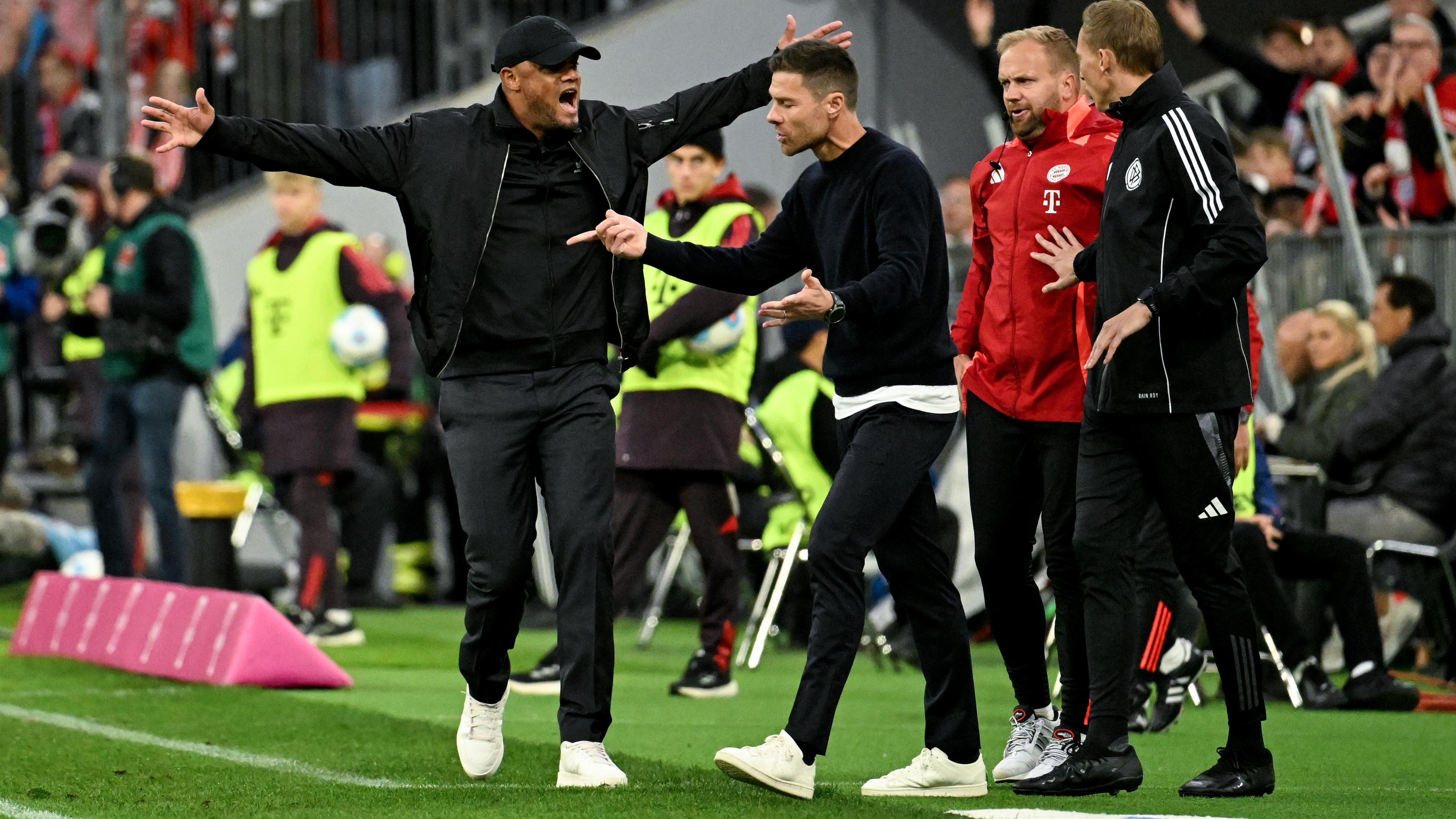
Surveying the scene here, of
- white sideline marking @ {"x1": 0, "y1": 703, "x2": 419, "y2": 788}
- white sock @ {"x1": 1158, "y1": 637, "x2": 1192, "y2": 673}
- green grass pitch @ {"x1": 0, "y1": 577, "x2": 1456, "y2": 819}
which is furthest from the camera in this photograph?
white sock @ {"x1": 1158, "y1": 637, "x2": 1192, "y2": 673}

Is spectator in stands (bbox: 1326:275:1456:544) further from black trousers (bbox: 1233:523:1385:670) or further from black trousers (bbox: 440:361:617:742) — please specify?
black trousers (bbox: 440:361:617:742)

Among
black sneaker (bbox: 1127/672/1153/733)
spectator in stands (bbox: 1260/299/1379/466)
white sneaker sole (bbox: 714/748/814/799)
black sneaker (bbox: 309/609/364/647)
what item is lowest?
black sneaker (bbox: 309/609/364/647)

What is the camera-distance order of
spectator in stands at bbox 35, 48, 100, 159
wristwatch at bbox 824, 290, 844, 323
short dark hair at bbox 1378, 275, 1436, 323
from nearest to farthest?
wristwatch at bbox 824, 290, 844, 323 < short dark hair at bbox 1378, 275, 1436, 323 < spectator in stands at bbox 35, 48, 100, 159

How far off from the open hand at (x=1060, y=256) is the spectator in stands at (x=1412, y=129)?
5954 mm

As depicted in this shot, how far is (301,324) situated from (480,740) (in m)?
5.13

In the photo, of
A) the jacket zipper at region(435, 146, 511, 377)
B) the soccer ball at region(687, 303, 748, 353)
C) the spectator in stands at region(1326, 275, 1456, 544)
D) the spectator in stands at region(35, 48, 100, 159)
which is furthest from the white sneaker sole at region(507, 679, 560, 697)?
the spectator in stands at region(35, 48, 100, 159)

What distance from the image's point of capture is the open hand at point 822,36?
5.85m

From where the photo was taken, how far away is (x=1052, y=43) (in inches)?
228

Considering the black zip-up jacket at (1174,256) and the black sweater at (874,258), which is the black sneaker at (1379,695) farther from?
the black sweater at (874,258)

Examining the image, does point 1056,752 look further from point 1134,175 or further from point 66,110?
point 66,110

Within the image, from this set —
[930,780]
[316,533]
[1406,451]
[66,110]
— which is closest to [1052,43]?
[930,780]

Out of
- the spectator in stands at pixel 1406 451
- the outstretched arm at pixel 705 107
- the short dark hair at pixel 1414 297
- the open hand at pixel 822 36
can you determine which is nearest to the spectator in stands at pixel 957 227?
the short dark hair at pixel 1414 297

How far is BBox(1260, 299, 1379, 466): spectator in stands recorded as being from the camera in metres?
9.73

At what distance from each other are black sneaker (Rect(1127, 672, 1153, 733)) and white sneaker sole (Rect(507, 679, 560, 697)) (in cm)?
228
